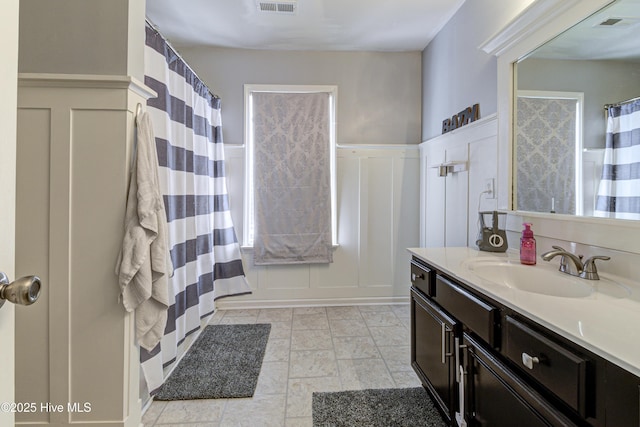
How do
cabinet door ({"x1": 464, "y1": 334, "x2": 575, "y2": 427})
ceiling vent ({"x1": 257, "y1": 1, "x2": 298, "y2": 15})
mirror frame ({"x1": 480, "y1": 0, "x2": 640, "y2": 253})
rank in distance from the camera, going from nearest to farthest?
cabinet door ({"x1": 464, "y1": 334, "x2": 575, "y2": 427}) → mirror frame ({"x1": 480, "y1": 0, "x2": 640, "y2": 253}) → ceiling vent ({"x1": 257, "y1": 1, "x2": 298, "y2": 15})

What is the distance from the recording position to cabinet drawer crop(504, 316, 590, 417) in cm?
71

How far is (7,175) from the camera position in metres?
0.59

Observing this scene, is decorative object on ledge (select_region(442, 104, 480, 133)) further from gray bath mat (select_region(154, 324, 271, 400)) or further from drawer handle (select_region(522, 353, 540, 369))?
gray bath mat (select_region(154, 324, 271, 400))

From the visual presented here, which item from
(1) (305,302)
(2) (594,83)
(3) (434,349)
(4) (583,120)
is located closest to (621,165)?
(4) (583,120)

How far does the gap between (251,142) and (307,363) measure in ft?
6.97

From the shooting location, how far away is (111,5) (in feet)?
4.03

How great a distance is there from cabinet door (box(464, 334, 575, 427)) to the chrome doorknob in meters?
1.24

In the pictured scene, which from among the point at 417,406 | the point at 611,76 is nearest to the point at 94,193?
the point at 417,406

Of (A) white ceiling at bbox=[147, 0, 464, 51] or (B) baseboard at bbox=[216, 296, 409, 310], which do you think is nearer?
(A) white ceiling at bbox=[147, 0, 464, 51]

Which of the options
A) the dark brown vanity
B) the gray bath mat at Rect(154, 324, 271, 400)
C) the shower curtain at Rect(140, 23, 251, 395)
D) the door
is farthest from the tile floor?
the door

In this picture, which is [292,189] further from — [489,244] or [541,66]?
[541,66]

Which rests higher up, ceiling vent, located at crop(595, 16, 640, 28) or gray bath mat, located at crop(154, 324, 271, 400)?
ceiling vent, located at crop(595, 16, 640, 28)

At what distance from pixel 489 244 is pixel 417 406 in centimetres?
99

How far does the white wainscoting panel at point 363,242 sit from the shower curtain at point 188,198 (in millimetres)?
279
